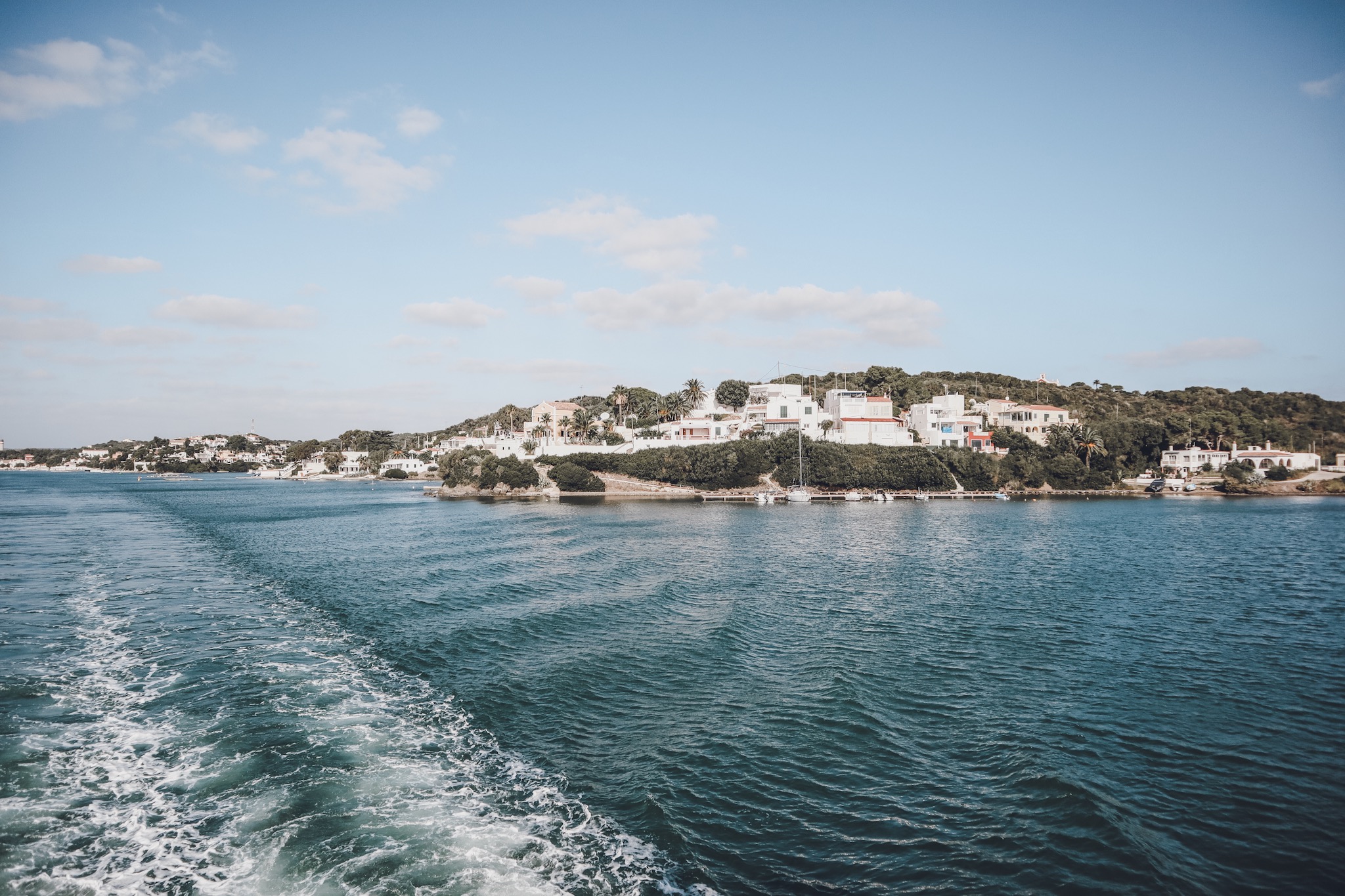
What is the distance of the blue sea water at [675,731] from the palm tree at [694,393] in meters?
80.3

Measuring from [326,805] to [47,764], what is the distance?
613cm

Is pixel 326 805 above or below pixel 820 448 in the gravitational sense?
below

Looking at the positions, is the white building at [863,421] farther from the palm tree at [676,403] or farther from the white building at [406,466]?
the white building at [406,466]

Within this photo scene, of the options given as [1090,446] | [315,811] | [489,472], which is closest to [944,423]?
[1090,446]

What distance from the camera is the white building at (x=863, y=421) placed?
293 ft

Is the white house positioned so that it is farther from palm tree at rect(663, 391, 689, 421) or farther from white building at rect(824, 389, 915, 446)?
white building at rect(824, 389, 915, 446)

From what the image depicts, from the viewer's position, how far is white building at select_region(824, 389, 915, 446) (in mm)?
89312

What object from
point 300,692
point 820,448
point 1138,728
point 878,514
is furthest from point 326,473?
point 1138,728

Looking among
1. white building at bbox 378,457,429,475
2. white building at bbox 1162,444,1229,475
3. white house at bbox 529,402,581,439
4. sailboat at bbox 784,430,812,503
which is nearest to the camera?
sailboat at bbox 784,430,812,503

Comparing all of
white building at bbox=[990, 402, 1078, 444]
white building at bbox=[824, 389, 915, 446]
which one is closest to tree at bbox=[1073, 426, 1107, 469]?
white building at bbox=[990, 402, 1078, 444]

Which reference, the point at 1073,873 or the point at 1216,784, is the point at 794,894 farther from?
the point at 1216,784

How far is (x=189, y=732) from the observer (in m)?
13.8

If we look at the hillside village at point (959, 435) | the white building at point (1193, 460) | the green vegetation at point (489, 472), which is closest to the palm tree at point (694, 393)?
the hillside village at point (959, 435)

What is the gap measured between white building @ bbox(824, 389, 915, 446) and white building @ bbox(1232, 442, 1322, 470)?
152ft
